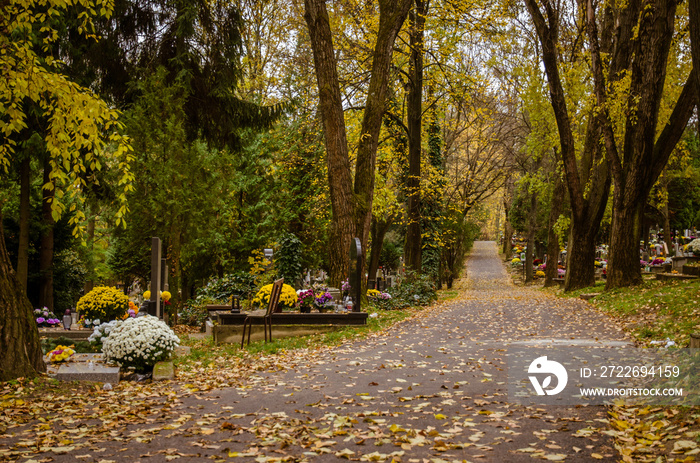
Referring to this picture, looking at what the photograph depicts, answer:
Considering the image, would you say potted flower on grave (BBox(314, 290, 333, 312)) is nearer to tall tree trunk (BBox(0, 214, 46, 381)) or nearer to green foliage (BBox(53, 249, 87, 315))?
tall tree trunk (BBox(0, 214, 46, 381))

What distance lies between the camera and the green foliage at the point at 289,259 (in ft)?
55.9

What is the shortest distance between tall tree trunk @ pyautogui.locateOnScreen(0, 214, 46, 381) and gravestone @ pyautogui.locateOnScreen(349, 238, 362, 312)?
6575 millimetres

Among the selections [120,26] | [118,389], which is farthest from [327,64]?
[118,389]

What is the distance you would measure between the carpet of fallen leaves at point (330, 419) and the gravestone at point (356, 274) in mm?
3708

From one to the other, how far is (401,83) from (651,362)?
16615 millimetres

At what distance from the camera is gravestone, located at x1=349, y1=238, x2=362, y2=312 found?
12508 mm

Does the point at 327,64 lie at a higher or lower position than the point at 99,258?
higher

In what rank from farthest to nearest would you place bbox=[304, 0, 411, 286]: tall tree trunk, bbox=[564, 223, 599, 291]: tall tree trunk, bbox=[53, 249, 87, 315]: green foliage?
bbox=[53, 249, 87, 315]: green foliage
bbox=[564, 223, 599, 291]: tall tree trunk
bbox=[304, 0, 411, 286]: tall tree trunk

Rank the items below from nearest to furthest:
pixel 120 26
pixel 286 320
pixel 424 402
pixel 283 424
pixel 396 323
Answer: pixel 283 424
pixel 424 402
pixel 286 320
pixel 396 323
pixel 120 26

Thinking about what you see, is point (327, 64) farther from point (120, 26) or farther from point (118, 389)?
point (118, 389)

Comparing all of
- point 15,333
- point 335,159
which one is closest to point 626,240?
point 335,159

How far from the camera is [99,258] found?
33031 millimetres

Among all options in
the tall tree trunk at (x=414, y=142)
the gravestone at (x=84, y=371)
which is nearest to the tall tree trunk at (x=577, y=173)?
the tall tree trunk at (x=414, y=142)

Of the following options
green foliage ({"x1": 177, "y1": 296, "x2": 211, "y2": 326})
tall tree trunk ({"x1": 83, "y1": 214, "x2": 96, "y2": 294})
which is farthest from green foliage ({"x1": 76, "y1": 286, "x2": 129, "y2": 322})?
tall tree trunk ({"x1": 83, "y1": 214, "x2": 96, "y2": 294})
